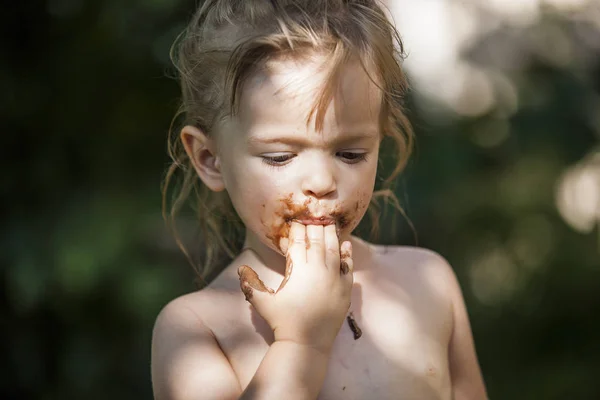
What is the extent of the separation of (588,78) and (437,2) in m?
0.72

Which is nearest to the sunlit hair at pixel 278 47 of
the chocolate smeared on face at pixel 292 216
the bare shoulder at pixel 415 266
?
the chocolate smeared on face at pixel 292 216

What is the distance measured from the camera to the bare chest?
4.14 feet

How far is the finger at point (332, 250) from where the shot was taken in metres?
1.19

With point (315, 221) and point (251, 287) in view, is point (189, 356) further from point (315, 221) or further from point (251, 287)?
point (315, 221)

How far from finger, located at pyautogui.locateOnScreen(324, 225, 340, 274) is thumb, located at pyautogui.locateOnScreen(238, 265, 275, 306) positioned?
98mm

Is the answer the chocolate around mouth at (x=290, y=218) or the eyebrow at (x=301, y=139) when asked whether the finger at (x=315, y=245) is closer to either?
the chocolate around mouth at (x=290, y=218)

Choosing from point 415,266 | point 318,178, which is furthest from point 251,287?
point 415,266

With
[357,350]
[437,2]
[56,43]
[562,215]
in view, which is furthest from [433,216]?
[357,350]

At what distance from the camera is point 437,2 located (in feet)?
10.9

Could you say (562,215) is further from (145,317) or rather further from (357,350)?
(357,350)

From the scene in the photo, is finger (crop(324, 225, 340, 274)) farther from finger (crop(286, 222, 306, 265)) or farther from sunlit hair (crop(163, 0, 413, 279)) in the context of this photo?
sunlit hair (crop(163, 0, 413, 279))

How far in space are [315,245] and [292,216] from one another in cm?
6

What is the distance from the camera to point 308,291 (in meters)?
1.16

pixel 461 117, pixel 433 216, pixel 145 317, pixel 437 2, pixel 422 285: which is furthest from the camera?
pixel 437 2
